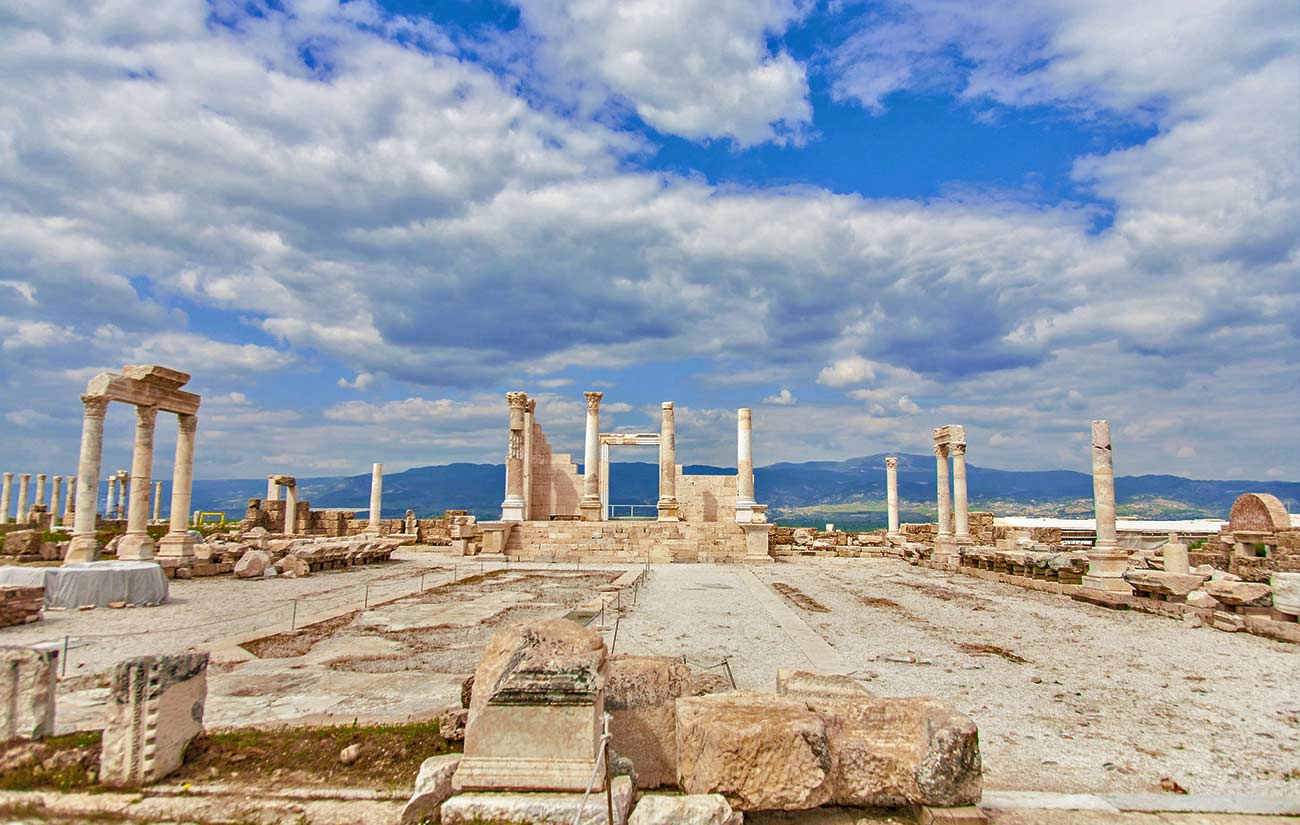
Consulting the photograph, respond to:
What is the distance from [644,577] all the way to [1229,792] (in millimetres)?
16539

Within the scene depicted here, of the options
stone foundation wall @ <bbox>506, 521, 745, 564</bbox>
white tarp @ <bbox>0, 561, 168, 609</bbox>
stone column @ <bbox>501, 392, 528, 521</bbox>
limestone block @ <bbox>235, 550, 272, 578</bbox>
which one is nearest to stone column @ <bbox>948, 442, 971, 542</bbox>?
stone foundation wall @ <bbox>506, 521, 745, 564</bbox>

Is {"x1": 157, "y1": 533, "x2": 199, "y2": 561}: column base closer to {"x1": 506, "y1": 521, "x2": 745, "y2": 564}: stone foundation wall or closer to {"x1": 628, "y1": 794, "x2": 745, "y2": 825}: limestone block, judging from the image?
{"x1": 506, "y1": 521, "x2": 745, "y2": 564}: stone foundation wall

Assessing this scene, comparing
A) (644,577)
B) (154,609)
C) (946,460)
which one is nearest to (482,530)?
(644,577)

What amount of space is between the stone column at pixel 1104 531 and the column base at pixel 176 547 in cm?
2401

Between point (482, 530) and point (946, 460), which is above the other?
point (946, 460)

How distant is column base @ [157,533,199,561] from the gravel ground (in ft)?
45.2

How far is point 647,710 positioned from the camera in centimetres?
524

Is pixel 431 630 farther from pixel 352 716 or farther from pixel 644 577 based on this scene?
pixel 644 577

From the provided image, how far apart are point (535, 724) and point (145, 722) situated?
267 centimetres

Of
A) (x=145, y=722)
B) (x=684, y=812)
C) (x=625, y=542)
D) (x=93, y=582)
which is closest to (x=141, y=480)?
(x=93, y=582)

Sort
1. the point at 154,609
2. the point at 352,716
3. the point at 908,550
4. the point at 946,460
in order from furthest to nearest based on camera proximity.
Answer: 1. the point at 908,550
2. the point at 946,460
3. the point at 154,609
4. the point at 352,716

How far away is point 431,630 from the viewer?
458 inches

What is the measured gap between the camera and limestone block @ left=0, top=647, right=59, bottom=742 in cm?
520

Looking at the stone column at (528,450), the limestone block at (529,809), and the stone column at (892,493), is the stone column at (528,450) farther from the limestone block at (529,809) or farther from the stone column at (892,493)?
the limestone block at (529,809)
